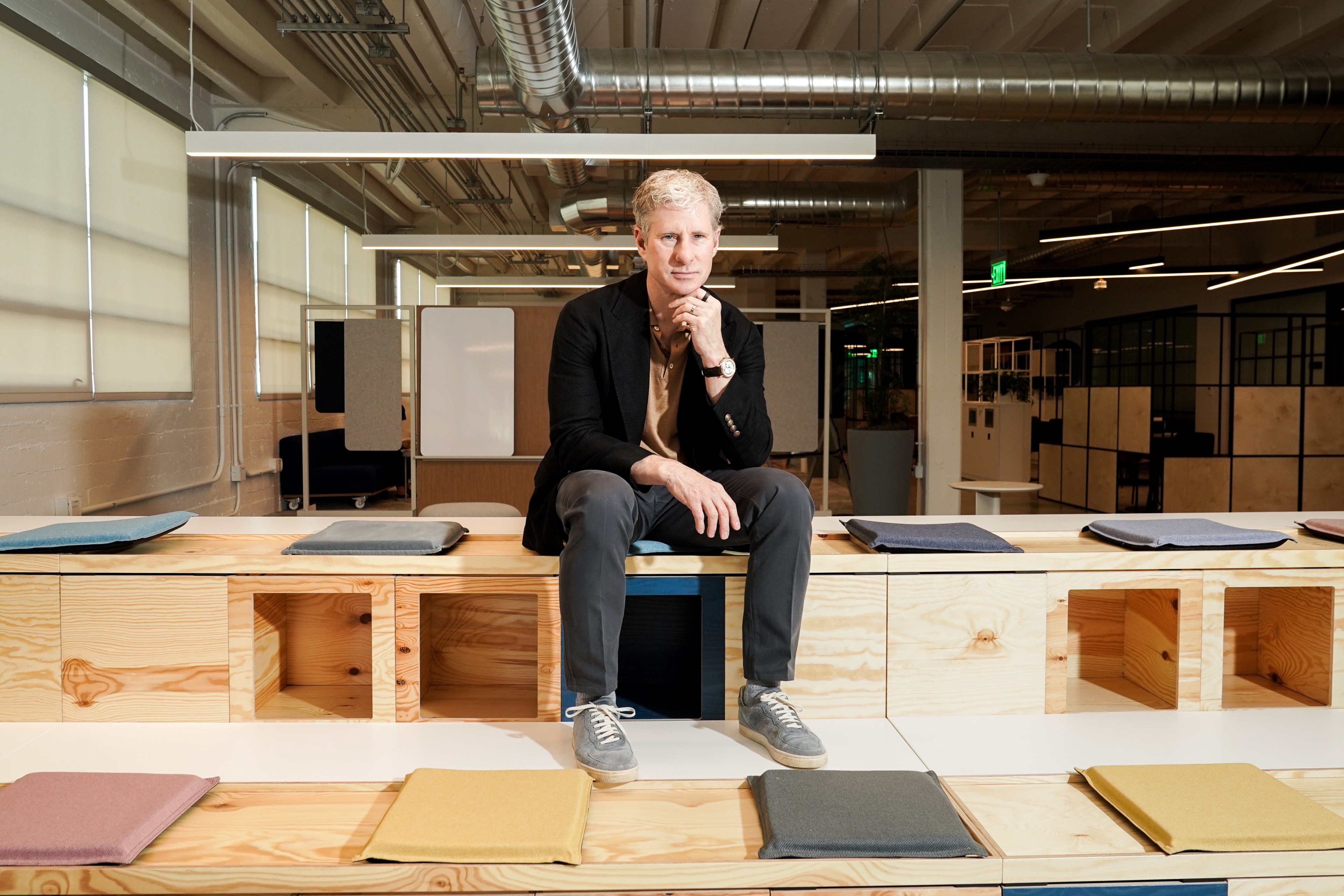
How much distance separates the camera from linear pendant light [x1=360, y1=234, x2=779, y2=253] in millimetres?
6500

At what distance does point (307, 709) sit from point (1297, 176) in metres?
8.21

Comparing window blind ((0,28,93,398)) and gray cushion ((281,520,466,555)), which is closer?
gray cushion ((281,520,466,555))

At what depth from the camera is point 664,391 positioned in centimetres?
197

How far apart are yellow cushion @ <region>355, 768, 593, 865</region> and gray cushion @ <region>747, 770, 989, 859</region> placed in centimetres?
28

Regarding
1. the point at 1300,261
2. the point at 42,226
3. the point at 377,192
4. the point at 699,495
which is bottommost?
the point at 699,495

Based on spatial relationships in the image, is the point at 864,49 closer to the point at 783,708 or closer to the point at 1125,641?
the point at 1125,641

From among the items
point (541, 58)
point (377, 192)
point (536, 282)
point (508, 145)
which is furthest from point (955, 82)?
point (377, 192)

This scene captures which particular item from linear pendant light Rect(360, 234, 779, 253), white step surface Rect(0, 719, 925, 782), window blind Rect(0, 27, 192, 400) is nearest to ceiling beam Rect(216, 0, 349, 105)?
window blind Rect(0, 27, 192, 400)

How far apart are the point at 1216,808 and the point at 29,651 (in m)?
2.13

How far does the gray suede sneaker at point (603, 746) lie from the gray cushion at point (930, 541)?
0.65 metres

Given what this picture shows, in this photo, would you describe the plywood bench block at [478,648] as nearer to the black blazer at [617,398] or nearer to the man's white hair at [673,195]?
the black blazer at [617,398]

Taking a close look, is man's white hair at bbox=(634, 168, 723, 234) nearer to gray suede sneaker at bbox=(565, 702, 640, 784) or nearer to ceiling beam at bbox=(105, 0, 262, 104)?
gray suede sneaker at bbox=(565, 702, 640, 784)

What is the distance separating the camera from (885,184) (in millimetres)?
8547

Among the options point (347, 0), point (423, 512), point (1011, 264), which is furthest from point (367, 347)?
point (1011, 264)
